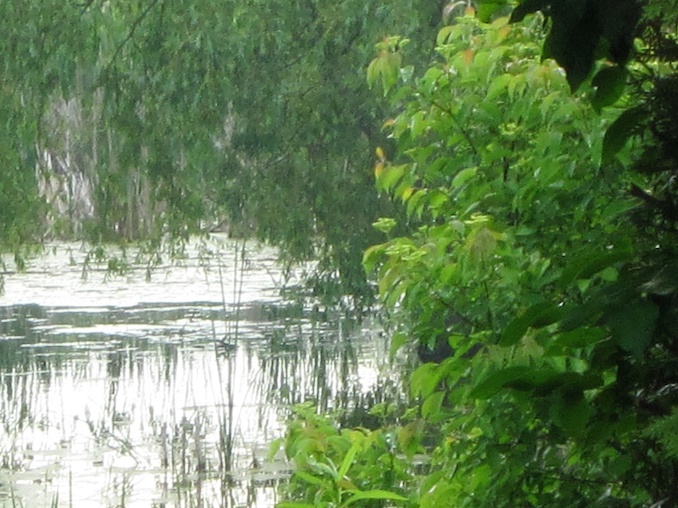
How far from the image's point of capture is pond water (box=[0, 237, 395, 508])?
23.7ft

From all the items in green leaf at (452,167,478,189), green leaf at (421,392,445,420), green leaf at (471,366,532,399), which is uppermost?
green leaf at (452,167,478,189)

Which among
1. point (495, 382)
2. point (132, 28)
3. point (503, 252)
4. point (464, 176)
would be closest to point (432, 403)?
point (503, 252)

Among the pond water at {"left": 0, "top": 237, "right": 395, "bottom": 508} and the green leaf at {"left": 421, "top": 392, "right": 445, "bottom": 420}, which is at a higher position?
the green leaf at {"left": 421, "top": 392, "right": 445, "bottom": 420}

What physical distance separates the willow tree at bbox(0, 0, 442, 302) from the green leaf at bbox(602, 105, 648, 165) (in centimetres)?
723

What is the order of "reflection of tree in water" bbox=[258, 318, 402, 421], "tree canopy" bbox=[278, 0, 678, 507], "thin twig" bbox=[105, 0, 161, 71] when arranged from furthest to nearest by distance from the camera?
1. "reflection of tree in water" bbox=[258, 318, 402, 421]
2. "thin twig" bbox=[105, 0, 161, 71]
3. "tree canopy" bbox=[278, 0, 678, 507]

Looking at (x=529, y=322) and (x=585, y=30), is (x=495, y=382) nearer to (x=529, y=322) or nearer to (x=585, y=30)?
(x=529, y=322)

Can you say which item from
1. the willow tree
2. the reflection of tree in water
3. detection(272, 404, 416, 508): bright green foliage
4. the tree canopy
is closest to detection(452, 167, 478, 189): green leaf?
the tree canopy

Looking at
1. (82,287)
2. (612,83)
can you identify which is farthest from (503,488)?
(82,287)

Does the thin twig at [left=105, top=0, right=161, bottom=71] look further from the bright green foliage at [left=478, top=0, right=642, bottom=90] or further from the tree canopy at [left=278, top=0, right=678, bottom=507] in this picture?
the bright green foliage at [left=478, top=0, right=642, bottom=90]

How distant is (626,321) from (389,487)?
6.98 ft

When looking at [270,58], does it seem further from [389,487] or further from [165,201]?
[389,487]

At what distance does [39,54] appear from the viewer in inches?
332

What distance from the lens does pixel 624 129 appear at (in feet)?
4.57

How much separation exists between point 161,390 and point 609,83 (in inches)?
354
